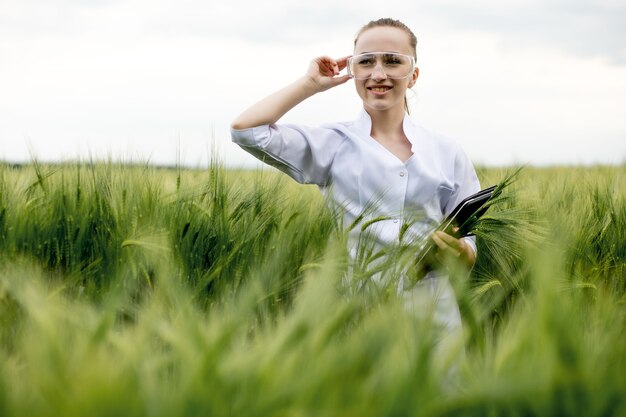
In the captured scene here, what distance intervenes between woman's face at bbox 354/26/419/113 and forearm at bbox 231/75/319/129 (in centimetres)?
14

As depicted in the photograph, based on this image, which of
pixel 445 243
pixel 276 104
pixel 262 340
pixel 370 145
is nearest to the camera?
pixel 262 340

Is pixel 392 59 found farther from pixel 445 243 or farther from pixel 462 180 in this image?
pixel 445 243

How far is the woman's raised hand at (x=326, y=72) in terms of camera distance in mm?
1874

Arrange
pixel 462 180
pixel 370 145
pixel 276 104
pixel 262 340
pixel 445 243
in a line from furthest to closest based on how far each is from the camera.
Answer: pixel 462 180 → pixel 370 145 → pixel 276 104 → pixel 445 243 → pixel 262 340

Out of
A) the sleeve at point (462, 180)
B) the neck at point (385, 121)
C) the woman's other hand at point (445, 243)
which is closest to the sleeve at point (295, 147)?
the neck at point (385, 121)

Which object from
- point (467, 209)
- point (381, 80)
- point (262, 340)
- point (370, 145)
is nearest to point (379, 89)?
point (381, 80)

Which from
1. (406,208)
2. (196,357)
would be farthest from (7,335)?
(406,208)

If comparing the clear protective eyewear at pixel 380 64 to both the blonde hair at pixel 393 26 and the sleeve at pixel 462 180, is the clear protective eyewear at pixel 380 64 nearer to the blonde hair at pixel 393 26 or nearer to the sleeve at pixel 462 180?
the blonde hair at pixel 393 26

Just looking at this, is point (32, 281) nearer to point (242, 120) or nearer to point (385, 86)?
point (242, 120)

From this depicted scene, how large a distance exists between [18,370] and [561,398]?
645 millimetres

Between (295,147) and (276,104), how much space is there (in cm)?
12

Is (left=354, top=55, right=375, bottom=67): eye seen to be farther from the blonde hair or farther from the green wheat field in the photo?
the green wheat field

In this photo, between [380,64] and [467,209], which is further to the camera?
[380,64]

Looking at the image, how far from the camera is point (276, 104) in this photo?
1.78 metres
